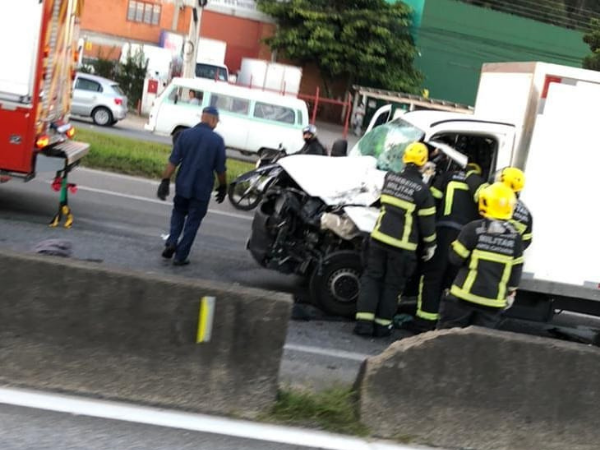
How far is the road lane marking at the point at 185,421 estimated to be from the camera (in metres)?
4.44

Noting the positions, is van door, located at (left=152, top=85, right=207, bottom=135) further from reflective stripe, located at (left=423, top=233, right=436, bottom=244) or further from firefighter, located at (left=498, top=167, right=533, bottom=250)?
firefighter, located at (left=498, top=167, right=533, bottom=250)

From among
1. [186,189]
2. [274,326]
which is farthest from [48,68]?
[274,326]

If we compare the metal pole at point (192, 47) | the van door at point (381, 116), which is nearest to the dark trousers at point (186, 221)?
the van door at point (381, 116)

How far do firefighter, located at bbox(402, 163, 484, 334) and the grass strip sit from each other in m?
2.68

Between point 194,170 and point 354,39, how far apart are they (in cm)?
3126

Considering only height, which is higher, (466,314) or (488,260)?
(488,260)

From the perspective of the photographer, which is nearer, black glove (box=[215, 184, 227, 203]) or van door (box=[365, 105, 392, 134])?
black glove (box=[215, 184, 227, 203])

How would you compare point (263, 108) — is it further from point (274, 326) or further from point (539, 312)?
point (274, 326)

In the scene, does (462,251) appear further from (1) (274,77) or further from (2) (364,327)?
(1) (274,77)

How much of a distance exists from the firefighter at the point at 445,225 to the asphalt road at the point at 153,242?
545mm

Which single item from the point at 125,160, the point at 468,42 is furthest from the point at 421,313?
the point at 468,42

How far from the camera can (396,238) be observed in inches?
275

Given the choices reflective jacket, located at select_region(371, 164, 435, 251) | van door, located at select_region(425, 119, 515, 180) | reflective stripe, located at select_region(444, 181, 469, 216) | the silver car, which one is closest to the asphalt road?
reflective jacket, located at select_region(371, 164, 435, 251)

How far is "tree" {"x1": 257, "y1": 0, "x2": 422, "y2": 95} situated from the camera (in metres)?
38.0
